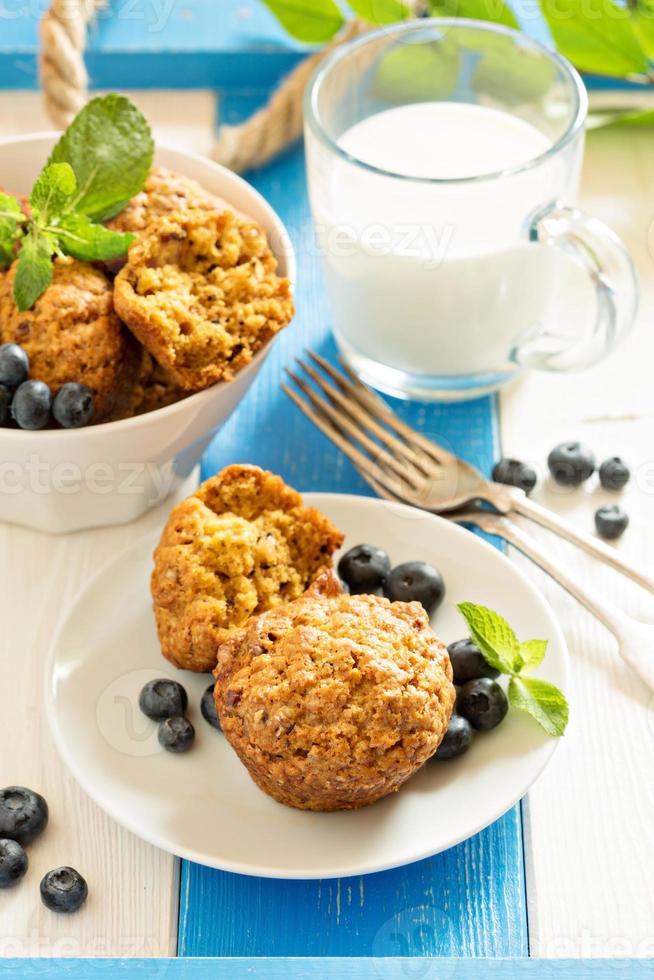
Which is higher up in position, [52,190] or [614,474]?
[52,190]

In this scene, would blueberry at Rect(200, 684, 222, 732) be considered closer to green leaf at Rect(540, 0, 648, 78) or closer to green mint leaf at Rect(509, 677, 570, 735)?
green mint leaf at Rect(509, 677, 570, 735)

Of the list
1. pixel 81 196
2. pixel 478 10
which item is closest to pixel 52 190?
pixel 81 196

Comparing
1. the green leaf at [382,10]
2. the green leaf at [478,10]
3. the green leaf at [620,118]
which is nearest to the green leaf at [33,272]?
the green leaf at [382,10]

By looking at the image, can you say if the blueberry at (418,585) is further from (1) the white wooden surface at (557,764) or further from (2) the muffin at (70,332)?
(2) the muffin at (70,332)

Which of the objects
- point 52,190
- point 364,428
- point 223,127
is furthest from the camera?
point 223,127

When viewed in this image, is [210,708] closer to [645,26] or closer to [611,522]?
[611,522]
